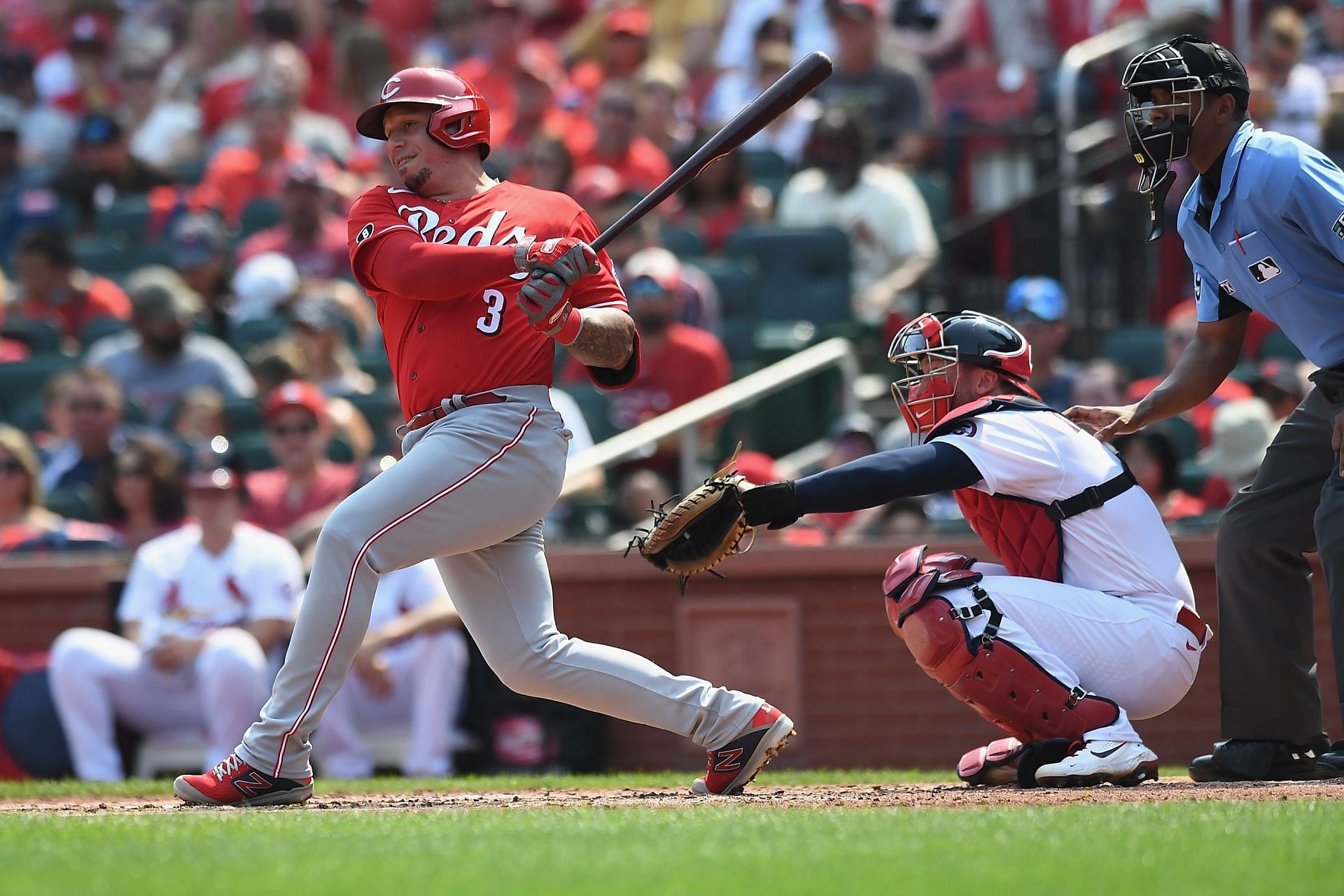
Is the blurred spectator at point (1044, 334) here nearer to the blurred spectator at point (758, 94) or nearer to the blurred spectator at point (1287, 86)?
the blurred spectator at point (1287, 86)

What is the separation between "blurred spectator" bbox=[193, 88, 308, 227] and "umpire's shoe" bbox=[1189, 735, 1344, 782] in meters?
8.60

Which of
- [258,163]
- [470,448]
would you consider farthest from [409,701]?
[258,163]

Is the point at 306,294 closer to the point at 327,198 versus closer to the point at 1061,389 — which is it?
the point at 327,198

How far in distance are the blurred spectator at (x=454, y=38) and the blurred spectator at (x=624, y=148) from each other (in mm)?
2380

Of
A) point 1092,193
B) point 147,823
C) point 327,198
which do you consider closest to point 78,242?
A: point 327,198

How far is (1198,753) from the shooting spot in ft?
25.7

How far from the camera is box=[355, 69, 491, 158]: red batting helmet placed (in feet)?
16.8

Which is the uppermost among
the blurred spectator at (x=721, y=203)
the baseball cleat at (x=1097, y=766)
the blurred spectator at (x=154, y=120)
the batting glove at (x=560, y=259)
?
the blurred spectator at (x=154, y=120)

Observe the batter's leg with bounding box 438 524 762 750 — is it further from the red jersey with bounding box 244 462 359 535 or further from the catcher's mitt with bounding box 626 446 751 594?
the red jersey with bounding box 244 462 359 535

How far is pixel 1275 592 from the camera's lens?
533cm

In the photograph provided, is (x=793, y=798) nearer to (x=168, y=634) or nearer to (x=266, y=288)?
(x=168, y=634)

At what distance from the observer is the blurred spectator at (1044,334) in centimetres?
877

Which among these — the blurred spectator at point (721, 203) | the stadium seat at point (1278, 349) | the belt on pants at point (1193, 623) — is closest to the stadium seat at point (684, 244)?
the blurred spectator at point (721, 203)

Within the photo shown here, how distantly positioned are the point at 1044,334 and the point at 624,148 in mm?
3670
